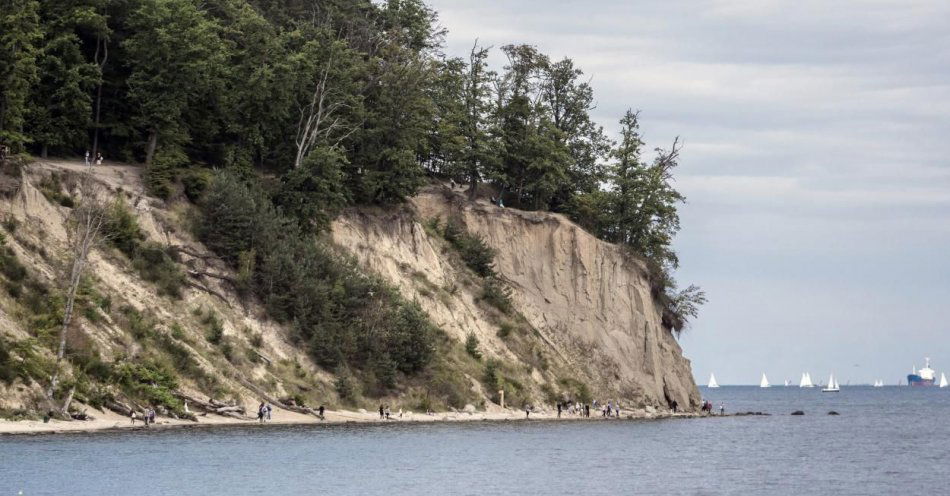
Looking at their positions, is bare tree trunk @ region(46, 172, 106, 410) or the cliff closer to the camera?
bare tree trunk @ region(46, 172, 106, 410)

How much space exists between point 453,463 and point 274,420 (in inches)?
654

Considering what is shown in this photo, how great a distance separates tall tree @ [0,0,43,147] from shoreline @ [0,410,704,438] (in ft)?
59.8

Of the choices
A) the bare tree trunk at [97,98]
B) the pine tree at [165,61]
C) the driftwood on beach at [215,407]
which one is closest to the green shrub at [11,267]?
the driftwood on beach at [215,407]

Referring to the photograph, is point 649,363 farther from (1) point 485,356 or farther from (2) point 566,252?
(1) point 485,356

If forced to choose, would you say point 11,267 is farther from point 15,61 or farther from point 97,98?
point 97,98

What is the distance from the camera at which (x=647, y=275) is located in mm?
111500

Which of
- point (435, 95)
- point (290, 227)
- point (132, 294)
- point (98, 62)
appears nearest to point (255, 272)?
point (290, 227)

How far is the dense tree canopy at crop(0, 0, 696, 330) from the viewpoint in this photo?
79.3 m

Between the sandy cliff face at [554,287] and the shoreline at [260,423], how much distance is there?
504cm

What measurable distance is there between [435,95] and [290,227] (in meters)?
25.3

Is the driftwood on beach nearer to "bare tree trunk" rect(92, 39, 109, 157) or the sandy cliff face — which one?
"bare tree trunk" rect(92, 39, 109, 157)

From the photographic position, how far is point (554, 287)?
342 feet

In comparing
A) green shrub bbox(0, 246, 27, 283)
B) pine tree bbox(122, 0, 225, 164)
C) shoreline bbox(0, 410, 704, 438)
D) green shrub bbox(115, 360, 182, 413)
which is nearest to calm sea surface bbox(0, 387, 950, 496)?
shoreline bbox(0, 410, 704, 438)

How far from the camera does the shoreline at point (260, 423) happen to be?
190ft
